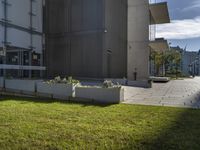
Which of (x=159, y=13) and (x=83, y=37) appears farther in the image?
(x=159, y=13)

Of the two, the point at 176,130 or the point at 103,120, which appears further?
the point at 103,120

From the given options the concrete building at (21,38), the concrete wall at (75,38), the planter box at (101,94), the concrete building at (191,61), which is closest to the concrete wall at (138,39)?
the concrete wall at (75,38)

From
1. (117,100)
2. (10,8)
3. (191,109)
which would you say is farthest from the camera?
(10,8)

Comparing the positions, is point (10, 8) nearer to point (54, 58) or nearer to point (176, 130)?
point (54, 58)

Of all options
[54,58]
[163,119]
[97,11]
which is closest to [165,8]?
[97,11]

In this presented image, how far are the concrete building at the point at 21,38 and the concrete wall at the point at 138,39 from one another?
820cm

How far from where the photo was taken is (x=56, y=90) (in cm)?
935

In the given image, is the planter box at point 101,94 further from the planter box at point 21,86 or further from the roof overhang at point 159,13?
the roof overhang at point 159,13

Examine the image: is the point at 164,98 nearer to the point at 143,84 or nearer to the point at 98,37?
the point at 143,84

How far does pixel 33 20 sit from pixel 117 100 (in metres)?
11.8

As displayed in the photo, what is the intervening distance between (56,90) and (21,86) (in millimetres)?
1867

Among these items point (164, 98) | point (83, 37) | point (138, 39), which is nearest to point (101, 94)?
point (164, 98)

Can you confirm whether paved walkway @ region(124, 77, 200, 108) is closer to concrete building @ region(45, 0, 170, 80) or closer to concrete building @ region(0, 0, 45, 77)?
concrete building @ region(45, 0, 170, 80)

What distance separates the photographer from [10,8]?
15352mm
